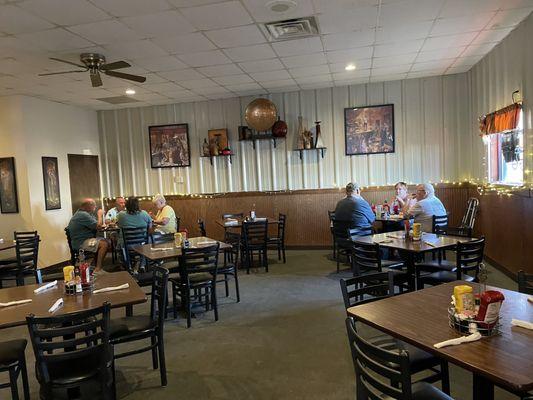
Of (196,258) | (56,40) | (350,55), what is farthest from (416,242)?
(56,40)

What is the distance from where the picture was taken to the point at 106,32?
4520mm

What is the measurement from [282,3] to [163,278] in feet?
A: 9.59

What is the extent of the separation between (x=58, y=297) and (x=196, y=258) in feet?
5.15

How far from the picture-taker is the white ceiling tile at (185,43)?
487cm

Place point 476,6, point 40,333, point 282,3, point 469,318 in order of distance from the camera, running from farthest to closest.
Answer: point 476,6 < point 282,3 < point 40,333 < point 469,318

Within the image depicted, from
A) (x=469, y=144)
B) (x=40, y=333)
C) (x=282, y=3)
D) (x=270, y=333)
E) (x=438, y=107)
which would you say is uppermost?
(x=282, y=3)

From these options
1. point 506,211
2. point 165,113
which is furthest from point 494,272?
point 165,113

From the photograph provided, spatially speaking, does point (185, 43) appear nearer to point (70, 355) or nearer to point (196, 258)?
point (196, 258)

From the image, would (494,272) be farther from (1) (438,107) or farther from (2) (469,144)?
(1) (438,107)

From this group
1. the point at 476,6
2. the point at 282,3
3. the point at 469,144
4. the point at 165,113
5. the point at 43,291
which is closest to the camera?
the point at 43,291

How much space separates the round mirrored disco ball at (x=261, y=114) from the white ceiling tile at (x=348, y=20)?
281cm

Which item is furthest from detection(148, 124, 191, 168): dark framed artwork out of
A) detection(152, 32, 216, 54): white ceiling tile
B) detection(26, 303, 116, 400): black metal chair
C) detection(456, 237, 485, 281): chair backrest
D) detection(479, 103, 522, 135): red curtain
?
detection(26, 303, 116, 400): black metal chair

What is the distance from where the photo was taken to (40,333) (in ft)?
A: 7.54

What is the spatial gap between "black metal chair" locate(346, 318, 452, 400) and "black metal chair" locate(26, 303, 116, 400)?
60.1 inches
